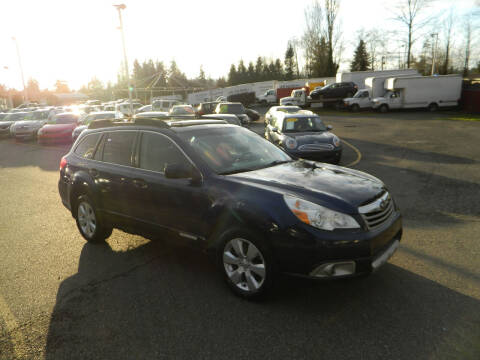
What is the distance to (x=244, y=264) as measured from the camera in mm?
3496

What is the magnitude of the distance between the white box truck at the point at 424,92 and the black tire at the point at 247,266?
30.4m

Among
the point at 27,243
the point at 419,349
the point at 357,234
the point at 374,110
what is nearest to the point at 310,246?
the point at 357,234

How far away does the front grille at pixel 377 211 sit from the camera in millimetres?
3307

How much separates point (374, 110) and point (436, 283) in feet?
104

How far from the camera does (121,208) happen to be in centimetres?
462

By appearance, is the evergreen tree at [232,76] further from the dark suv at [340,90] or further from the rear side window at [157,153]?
the rear side window at [157,153]

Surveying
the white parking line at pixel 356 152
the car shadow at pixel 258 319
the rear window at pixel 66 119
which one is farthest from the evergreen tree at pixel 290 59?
the car shadow at pixel 258 319

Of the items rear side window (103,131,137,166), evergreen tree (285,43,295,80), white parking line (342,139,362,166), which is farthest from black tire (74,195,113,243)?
evergreen tree (285,43,295,80)

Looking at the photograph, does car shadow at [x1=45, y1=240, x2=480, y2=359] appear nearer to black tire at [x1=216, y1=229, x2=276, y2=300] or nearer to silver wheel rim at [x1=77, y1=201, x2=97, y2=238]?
black tire at [x1=216, y1=229, x2=276, y2=300]

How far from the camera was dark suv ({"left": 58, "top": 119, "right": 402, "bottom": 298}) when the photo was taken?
124 inches

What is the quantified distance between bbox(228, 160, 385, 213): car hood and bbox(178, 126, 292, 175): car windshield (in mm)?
202

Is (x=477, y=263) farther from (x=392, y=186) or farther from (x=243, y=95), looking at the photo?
(x=243, y=95)

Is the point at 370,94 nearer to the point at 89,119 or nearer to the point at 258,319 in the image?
the point at 89,119

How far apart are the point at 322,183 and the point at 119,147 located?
2.77 meters
